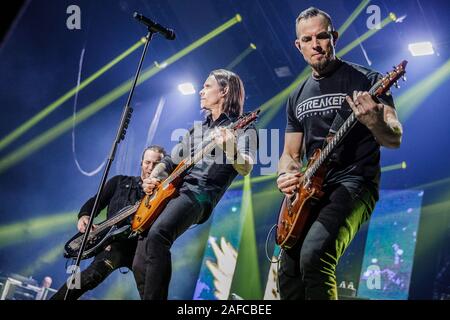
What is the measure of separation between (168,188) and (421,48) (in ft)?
17.5

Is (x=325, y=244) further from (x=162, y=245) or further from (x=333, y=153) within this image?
(x=162, y=245)

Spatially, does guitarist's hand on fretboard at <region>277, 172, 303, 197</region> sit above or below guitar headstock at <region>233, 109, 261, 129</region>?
below

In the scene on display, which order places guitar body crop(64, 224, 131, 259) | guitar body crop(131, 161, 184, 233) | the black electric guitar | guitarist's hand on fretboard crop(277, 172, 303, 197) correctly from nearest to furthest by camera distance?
1. guitarist's hand on fretboard crop(277, 172, 303, 197)
2. guitar body crop(131, 161, 184, 233)
3. guitar body crop(64, 224, 131, 259)
4. the black electric guitar

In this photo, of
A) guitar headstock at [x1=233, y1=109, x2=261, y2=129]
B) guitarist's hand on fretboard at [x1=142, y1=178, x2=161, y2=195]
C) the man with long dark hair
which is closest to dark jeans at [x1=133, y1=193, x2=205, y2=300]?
the man with long dark hair

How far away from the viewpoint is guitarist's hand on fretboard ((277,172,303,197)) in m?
2.62

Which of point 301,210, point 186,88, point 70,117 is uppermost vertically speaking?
point 186,88

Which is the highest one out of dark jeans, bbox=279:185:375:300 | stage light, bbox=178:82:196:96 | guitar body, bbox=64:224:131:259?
stage light, bbox=178:82:196:96

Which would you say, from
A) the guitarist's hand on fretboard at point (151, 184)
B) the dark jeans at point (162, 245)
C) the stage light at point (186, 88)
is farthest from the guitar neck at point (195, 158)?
the stage light at point (186, 88)

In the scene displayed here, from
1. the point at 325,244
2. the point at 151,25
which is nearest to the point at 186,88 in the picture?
the point at 151,25

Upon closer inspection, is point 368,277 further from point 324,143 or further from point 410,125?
point 324,143

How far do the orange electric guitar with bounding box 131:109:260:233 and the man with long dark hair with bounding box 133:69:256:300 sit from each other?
0.05 meters

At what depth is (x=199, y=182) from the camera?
11.0ft

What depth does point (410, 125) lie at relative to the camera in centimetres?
750

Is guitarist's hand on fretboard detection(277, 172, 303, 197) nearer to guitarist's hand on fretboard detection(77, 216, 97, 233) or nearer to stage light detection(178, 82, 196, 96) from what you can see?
guitarist's hand on fretboard detection(77, 216, 97, 233)
